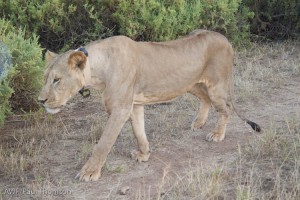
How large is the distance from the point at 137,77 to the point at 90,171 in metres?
0.87

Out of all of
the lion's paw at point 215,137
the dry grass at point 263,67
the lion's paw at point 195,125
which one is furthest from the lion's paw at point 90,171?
the dry grass at point 263,67

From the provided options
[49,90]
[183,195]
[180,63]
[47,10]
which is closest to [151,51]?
[180,63]

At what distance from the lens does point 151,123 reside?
18.6 ft

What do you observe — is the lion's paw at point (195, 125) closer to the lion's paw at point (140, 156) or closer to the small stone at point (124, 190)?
the lion's paw at point (140, 156)

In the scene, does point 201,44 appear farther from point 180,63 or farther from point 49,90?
point 49,90

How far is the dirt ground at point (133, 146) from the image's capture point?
4027mm

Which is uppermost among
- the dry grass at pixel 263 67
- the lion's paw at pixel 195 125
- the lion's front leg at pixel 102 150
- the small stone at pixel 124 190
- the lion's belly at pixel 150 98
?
the lion's belly at pixel 150 98

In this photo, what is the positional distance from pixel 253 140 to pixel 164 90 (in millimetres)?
979

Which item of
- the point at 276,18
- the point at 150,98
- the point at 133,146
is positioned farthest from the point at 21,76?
the point at 276,18

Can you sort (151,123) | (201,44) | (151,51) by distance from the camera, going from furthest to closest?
(151,123), (201,44), (151,51)

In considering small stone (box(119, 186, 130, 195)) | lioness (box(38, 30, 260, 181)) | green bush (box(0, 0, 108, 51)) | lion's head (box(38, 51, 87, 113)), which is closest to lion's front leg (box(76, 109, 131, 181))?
lioness (box(38, 30, 260, 181))

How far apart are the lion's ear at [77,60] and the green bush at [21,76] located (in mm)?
991

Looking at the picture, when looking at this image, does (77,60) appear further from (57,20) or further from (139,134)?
(57,20)

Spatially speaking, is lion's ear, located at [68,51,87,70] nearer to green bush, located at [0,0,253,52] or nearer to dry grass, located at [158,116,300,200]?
dry grass, located at [158,116,300,200]
